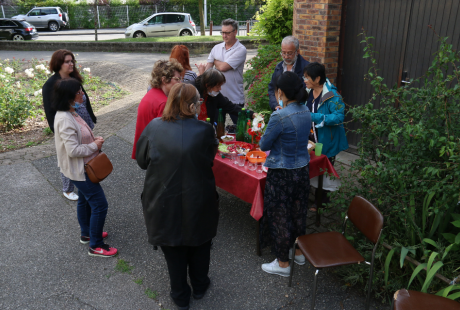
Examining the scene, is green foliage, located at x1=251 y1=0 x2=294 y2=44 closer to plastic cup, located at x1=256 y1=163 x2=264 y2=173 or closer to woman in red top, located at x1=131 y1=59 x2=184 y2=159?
woman in red top, located at x1=131 y1=59 x2=184 y2=159

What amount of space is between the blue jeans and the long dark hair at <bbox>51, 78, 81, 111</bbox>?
2.28 ft

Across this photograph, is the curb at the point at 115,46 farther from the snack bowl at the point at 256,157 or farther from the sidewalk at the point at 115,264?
the snack bowl at the point at 256,157

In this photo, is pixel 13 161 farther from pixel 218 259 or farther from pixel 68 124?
pixel 218 259

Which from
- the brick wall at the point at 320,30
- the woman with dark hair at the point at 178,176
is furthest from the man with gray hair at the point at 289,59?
the woman with dark hair at the point at 178,176

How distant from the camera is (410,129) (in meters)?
2.70

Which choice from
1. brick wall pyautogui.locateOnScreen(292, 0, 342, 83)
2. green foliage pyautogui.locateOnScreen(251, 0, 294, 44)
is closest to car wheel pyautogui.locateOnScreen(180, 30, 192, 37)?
green foliage pyautogui.locateOnScreen(251, 0, 294, 44)

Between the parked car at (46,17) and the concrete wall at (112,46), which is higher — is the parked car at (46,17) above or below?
above

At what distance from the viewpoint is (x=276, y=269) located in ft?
11.5

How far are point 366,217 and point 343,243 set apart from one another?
0.99 feet

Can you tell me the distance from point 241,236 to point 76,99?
7.28 feet

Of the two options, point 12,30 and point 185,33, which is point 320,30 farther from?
point 12,30

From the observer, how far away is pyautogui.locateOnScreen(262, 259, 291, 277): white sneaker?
11.4 ft

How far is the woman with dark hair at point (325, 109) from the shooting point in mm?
3967

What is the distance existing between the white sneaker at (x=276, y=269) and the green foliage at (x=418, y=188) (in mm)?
516
